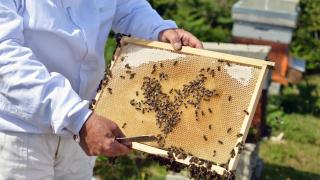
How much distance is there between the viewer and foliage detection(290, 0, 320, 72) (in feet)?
24.0

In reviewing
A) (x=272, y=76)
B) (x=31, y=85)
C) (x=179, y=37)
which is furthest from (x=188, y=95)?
(x=272, y=76)

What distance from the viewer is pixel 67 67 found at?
246 cm

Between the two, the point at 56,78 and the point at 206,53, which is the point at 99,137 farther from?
the point at 206,53

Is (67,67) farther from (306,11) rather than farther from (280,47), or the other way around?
(306,11)

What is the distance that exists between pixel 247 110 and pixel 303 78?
16.2 feet

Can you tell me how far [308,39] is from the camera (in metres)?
7.39

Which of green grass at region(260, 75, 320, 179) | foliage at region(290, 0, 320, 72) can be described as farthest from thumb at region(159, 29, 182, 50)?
foliage at region(290, 0, 320, 72)

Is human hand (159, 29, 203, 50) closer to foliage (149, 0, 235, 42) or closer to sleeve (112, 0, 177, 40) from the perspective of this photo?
sleeve (112, 0, 177, 40)

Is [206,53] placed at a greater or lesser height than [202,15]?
greater

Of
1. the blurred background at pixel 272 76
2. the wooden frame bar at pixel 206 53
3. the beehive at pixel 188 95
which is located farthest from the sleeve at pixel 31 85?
the blurred background at pixel 272 76

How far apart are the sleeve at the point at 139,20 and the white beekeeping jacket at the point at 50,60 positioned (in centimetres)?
18

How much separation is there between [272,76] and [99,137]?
183 inches

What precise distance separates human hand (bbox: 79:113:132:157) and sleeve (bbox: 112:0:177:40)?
75 cm

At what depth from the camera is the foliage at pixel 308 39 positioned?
24.0 ft
